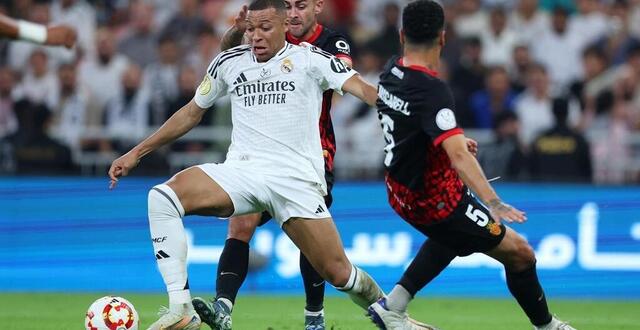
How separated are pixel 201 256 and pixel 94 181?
163 centimetres

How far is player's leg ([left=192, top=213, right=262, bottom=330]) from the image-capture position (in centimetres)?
920

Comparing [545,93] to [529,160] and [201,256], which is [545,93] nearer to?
[529,160]

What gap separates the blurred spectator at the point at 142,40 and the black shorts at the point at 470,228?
11114mm

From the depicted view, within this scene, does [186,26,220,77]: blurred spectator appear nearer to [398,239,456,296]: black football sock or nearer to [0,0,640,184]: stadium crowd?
[0,0,640,184]: stadium crowd

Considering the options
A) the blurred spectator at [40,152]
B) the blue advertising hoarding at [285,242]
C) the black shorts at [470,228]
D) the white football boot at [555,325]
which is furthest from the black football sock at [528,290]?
the blurred spectator at [40,152]

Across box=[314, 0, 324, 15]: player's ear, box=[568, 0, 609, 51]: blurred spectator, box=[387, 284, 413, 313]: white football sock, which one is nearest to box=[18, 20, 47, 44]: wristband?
box=[314, 0, 324, 15]: player's ear

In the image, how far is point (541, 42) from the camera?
18.6m

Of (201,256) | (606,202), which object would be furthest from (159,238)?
(606,202)

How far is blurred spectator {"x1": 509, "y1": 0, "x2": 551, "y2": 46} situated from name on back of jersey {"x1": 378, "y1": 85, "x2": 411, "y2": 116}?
1020cm

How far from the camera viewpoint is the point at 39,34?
370 inches

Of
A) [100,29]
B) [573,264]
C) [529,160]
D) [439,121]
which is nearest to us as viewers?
[439,121]

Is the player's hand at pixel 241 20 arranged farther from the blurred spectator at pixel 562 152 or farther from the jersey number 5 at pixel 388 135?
the blurred spectator at pixel 562 152

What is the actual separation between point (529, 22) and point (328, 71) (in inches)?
411

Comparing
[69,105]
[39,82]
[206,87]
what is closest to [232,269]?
[206,87]
